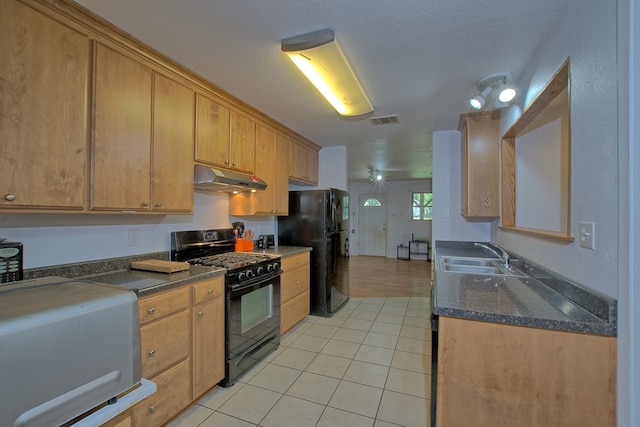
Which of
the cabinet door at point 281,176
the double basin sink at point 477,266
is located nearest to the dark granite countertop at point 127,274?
the cabinet door at point 281,176

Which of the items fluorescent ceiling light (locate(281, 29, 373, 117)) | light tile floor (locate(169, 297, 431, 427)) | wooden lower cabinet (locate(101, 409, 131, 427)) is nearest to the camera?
wooden lower cabinet (locate(101, 409, 131, 427))

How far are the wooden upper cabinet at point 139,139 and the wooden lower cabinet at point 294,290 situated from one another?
1.26 metres

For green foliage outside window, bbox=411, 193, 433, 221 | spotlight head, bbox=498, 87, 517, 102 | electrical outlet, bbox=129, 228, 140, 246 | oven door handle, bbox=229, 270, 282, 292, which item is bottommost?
oven door handle, bbox=229, 270, 282, 292

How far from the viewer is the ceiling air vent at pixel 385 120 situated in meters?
2.90

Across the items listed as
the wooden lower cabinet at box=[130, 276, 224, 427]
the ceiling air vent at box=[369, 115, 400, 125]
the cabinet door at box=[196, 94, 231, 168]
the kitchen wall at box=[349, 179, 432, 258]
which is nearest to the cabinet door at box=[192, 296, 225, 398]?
the wooden lower cabinet at box=[130, 276, 224, 427]

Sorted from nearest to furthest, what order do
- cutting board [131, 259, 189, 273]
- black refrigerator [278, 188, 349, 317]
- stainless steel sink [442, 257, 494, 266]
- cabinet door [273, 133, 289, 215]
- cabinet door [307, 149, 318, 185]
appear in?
cutting board [131, 259, 189, 273] → stainless steel sink [442, 257, 494, 266] → cabinet door [273, 133, 289, 215] → black refrigerator [278, 188, 349, 317] → cabinet door [307, 149, 318, 185]

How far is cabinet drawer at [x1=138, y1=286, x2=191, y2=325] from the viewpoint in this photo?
149 centimetres

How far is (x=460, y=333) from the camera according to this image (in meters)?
1.16

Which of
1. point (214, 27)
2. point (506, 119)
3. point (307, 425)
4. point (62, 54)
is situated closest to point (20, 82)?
point (62, 54)

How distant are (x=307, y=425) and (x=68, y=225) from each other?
1.89 metres

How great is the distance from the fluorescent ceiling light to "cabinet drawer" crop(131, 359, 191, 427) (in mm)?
2029

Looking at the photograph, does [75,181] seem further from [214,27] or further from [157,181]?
[214,27]

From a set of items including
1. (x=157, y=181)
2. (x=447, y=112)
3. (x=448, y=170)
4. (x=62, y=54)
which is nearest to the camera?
(x=62, y=54)

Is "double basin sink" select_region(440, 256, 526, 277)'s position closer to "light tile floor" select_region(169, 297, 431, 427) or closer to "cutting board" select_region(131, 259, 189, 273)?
"light tile floor" select_region(169, 297, 431, 427)
